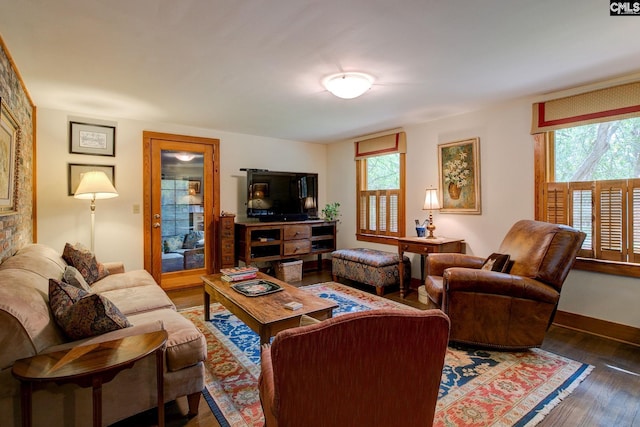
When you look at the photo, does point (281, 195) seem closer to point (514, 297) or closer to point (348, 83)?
point (348, 83)

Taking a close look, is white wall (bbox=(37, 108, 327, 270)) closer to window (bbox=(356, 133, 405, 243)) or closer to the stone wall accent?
the stone wall accent

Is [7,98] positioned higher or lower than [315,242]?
higher

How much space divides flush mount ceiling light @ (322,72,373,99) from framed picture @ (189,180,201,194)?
2640mm

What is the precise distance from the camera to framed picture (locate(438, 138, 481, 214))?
12.2 ft

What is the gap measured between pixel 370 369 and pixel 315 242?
4.37 metres

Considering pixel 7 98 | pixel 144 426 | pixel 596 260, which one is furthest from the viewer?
pixel 596 260

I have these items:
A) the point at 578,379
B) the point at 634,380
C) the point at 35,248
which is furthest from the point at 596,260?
the point at 35,248

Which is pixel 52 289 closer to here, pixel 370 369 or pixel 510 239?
pixel 370 369

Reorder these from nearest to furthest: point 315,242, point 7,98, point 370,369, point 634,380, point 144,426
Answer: point 370,369
point 144,426
point 634,380
point 7,98
point 315,242

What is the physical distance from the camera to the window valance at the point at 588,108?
266 centimetres

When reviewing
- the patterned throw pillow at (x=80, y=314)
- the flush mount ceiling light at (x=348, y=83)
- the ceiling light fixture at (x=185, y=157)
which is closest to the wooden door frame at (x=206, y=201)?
the ceiling light fixture at (x=185, y=157)

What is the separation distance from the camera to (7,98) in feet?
7.50

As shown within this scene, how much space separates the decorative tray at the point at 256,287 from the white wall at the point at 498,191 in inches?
94.4

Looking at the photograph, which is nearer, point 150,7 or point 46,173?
point 150,7
